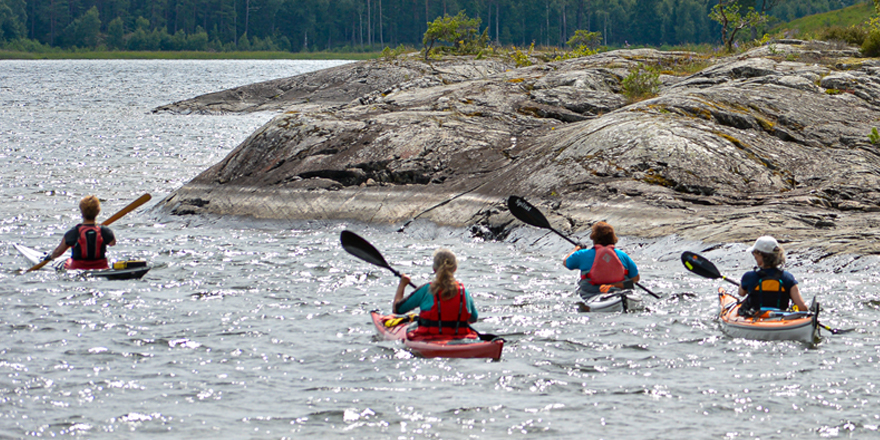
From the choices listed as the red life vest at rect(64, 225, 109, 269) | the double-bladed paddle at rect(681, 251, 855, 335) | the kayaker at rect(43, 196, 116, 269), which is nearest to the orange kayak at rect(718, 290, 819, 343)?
the double-bladed paddle at rect(681, 251, 855, 335)

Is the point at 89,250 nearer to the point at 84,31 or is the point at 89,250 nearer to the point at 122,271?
the point at 122,271

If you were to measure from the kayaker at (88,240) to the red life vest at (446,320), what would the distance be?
5768 mm

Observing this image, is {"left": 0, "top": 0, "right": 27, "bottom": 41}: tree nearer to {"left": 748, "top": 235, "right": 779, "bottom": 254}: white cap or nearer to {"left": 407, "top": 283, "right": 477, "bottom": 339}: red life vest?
{"left": 407, "top": 283, "right": 477, "bottom": 339}: red life vest

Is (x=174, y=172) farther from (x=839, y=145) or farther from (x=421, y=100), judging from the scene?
(x=839, y=145)

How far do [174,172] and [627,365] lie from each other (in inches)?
836

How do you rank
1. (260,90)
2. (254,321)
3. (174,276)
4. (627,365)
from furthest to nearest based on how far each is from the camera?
(260,90), (174,276), (254,321), (627,365)

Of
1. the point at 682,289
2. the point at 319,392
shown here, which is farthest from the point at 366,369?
the point at 682,289

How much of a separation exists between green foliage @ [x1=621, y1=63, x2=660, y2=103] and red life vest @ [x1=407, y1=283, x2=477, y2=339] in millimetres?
13830

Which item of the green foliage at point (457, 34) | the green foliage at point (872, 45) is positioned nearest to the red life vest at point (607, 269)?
the green foliage at point (872, 45)

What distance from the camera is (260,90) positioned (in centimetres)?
4869

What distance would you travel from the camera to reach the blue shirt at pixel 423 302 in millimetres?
8477

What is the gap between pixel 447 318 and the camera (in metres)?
8.48

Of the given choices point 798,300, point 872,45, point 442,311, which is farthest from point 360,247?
point 872,45

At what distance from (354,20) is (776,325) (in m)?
130
